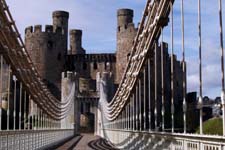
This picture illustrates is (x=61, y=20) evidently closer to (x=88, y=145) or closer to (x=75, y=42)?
(x=75, y=42)

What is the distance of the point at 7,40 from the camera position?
17438 mm

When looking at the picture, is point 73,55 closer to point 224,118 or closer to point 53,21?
point 53,21

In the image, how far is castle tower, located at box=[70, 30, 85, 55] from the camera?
278 ft

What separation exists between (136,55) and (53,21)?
64709mm

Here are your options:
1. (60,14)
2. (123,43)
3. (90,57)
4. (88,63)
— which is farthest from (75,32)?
(123,43)

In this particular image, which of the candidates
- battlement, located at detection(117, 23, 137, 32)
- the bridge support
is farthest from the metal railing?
battlement, located at detection(117, 23, 137, 32)

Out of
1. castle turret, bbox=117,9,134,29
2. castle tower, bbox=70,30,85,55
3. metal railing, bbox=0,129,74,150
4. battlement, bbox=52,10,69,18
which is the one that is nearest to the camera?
metal railing, bbox=0,129,74,150

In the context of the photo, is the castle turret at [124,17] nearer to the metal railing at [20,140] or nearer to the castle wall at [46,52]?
the castle wall at [46,52]

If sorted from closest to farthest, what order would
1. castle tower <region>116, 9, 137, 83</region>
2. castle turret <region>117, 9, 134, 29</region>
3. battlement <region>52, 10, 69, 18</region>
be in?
castle tower <region>116, 9, 137, 83</region> < castle turret <region>117, 9, 134, 29</region> < battlement <region>52, 10, 69, 18</region>

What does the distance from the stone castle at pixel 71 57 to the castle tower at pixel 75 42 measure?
10.3 feet

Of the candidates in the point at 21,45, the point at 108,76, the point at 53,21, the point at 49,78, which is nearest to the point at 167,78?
the point at 108,76

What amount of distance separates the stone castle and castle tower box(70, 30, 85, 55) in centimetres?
315

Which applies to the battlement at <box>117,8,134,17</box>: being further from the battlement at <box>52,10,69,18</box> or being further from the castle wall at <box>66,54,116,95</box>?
the battlement at <box>52,10,69,18</box>

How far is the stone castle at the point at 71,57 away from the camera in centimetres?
6662
